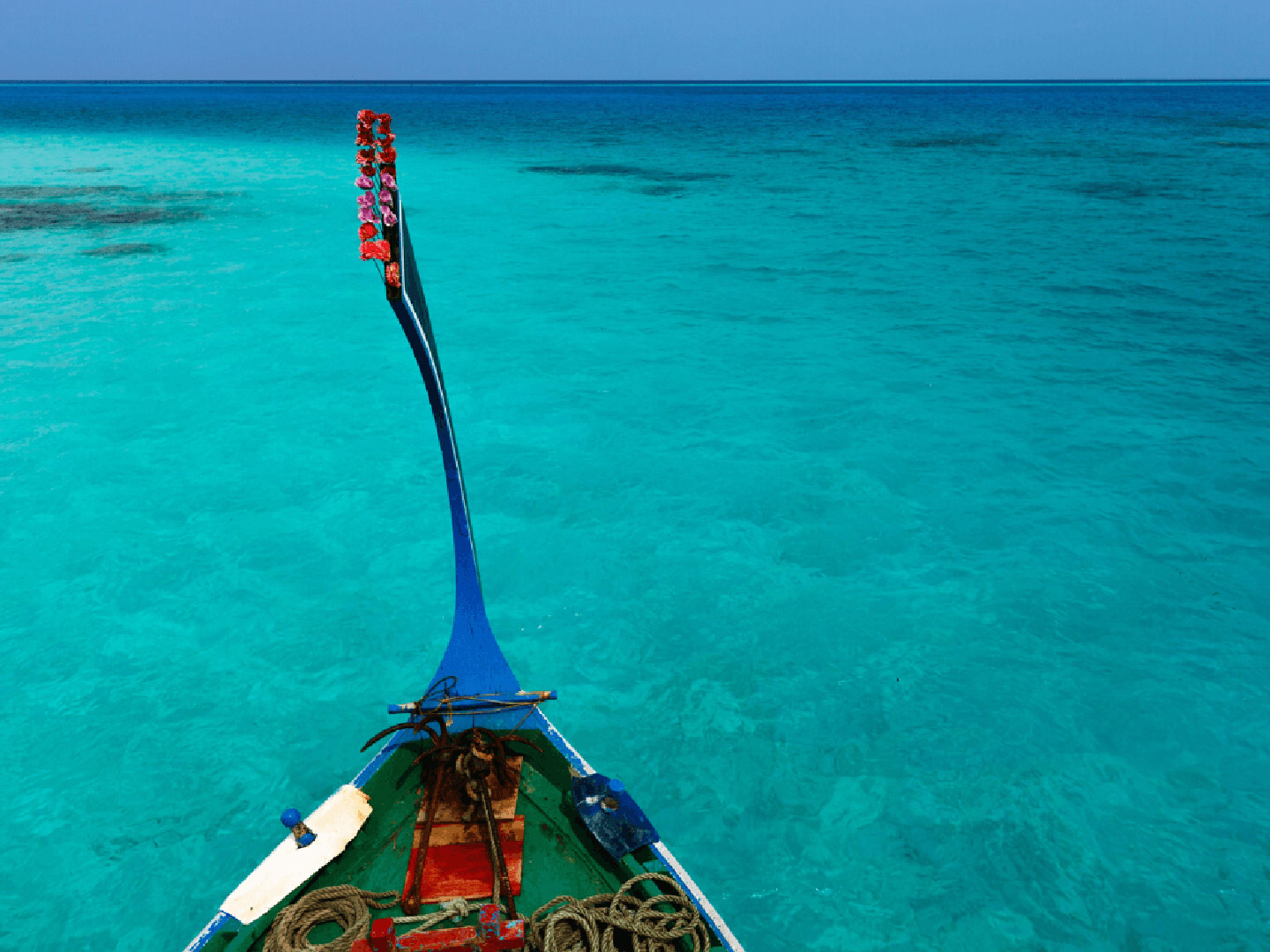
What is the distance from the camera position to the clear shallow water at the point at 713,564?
6527 mm

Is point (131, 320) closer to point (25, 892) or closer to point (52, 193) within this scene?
point (25, 892)

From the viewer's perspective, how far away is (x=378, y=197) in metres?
4.09

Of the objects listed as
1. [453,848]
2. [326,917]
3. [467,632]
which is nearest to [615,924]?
[453,848]

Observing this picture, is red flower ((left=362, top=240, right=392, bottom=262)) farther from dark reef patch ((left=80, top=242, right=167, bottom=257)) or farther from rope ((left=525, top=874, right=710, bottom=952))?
dark reef patch ((left=80, top=242, right=167, bottom=257))

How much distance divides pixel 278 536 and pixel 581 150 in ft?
160

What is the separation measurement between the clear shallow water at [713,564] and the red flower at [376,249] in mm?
5158

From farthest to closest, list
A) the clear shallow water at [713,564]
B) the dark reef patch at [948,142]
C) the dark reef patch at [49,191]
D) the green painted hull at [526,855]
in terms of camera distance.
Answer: the dark reef patch at [948,142] → the dark reef patch at [49,191] → the clear shallow water at [713,564] → the green painted hull at [526,855]

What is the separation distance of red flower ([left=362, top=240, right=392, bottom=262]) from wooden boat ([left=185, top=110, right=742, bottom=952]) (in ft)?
0.05

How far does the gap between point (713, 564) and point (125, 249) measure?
22926mm

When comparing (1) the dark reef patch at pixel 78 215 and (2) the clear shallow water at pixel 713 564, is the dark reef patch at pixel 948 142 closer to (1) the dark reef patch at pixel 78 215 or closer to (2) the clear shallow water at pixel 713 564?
(2) the clear shallow water at pixel 713 564

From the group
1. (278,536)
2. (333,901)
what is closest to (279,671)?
(278,536)

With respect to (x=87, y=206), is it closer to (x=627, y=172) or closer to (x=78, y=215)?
(x=78, y=215)

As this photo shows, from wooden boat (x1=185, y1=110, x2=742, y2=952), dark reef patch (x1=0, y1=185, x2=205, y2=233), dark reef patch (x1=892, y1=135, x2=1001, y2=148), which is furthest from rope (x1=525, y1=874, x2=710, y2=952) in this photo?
dark reef patch (x1=892, y1=135, x2=1001, y2=148)

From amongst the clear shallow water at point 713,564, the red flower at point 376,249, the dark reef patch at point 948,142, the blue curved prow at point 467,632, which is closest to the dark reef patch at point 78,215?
the clear shallow water at point 713,564
